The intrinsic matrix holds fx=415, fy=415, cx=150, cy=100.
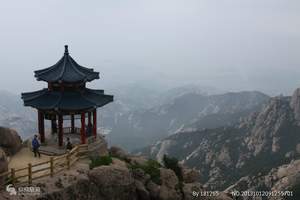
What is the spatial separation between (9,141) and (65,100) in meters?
6.08

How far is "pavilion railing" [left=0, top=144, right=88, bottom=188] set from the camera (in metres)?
26.3

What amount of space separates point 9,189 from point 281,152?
153 meters

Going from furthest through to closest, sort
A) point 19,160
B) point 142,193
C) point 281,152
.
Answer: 1. point 281,152
2. point 19,160
3. point 142,193

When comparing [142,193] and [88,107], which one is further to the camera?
[88,107]

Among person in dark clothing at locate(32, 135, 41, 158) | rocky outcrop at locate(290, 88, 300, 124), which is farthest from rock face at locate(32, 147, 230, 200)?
rocky outcrop at locate(290, 88, 300, 124)

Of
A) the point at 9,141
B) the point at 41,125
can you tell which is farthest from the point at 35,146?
the point at 41,125

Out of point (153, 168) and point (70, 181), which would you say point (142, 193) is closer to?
point (153, 168)

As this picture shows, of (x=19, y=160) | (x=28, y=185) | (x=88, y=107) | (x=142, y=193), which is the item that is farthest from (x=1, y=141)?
(x=142, y=193)

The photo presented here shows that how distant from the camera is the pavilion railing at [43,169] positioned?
26.3 metres

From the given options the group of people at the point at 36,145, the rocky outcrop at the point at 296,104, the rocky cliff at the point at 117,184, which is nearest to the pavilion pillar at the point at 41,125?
the group of people at the point at 36,145

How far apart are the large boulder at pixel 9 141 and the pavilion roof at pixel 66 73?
5.60 metres

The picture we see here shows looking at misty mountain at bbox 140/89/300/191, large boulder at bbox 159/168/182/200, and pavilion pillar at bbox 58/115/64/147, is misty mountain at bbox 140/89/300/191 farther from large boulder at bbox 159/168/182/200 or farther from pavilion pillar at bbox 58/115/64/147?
pavilion pillar at bbox 58/115/64/147

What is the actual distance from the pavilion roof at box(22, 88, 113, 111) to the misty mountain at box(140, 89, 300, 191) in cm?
9260

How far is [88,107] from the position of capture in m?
36.2
